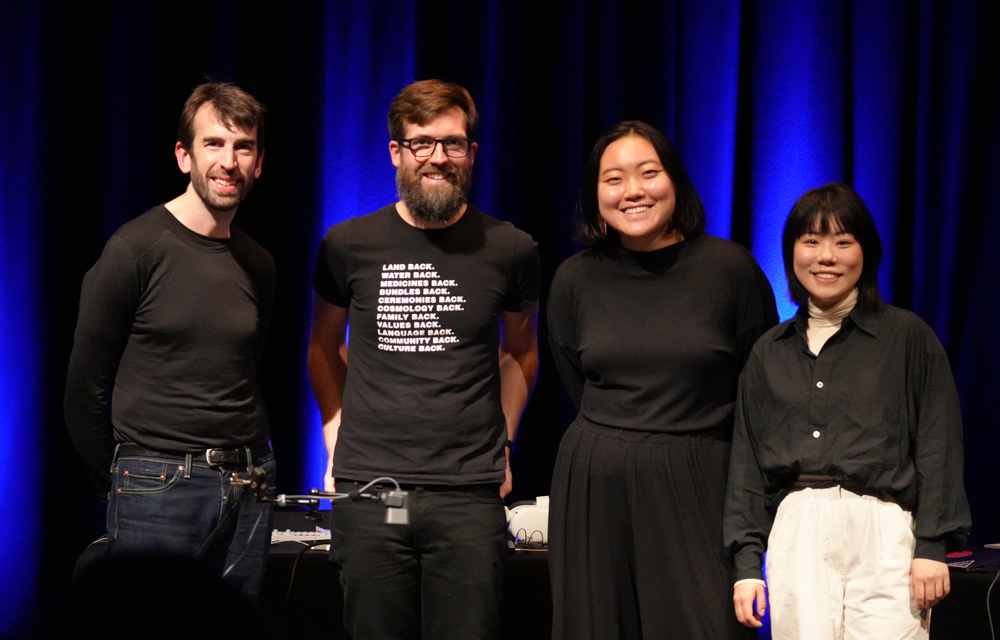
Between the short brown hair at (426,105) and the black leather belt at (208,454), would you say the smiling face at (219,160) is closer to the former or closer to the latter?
the short brown hair at (426,105)

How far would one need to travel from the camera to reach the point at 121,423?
2307 mm

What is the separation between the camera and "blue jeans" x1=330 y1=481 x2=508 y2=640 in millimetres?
2264

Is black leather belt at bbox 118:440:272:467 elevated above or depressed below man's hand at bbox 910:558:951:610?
above

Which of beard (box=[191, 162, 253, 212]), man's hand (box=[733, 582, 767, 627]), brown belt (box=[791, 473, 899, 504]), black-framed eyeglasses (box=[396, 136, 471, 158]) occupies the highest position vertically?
black-framed eyeglasses (box=[396, 136, 471, 158])

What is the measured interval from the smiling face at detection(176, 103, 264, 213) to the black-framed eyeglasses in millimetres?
406

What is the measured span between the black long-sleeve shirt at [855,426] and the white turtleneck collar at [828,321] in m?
0.03

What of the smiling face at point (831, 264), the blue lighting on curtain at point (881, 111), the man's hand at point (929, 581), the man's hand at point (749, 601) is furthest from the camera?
the blue lighting on curtain at point (881, 111)

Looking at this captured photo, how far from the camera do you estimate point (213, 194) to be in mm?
2387

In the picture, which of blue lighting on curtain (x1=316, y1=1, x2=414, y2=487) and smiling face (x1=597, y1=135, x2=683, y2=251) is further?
blue lighting on curtain (x1=316, y1=1, x2=414, y2=487)

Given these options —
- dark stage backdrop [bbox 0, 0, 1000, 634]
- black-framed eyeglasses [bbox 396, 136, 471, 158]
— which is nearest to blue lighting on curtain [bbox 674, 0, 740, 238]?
dark stage backdrop [bbox 0, 0, 1000, 634]

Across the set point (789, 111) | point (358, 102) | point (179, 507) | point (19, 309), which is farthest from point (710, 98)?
point (19, 309)

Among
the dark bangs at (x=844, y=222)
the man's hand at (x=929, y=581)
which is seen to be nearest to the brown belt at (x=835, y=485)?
the man's hand at (x=929, y=581)

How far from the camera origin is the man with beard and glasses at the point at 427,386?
7.46ft

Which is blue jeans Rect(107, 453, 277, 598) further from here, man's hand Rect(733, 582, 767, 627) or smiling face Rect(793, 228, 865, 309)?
smiling face Rect(793, 228, 865, 309)
